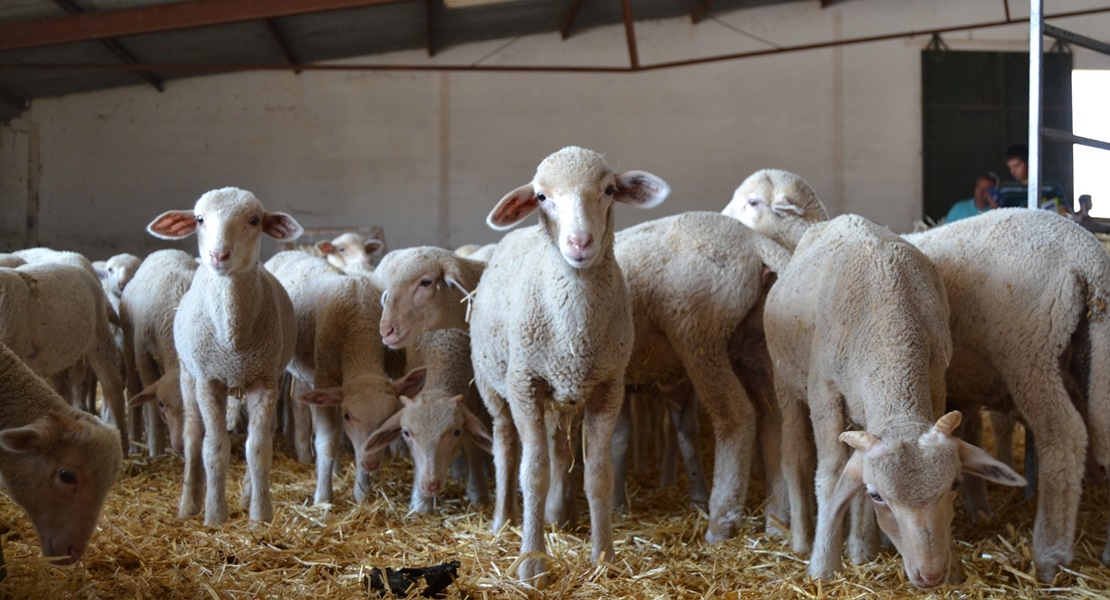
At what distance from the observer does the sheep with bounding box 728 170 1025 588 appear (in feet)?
→ 12.5

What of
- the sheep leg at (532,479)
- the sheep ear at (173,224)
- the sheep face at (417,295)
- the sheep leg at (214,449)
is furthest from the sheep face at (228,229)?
the sheep leg at (532,479)

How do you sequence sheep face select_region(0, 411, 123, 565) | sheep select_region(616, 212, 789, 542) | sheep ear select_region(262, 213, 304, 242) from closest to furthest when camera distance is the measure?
sheep face select_region(0, 411, 123, 565)
sheep select_region(616, 212, 789, 542)
sheep ear select_region(262, 213, 304, 242)

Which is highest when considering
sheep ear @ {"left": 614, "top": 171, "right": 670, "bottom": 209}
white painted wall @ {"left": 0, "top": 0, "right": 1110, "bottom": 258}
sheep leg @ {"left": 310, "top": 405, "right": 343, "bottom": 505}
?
white painted wall @ {"left": 0, "top": 0, "right": 1110, "bottom": 258}

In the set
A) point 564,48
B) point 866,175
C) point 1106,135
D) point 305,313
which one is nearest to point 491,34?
point 564,48

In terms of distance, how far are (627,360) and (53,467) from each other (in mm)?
2464

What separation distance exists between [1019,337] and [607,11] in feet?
Answer: 40.0

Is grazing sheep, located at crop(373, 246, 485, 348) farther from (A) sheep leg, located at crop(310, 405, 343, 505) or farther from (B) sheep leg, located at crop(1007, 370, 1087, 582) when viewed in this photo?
(B) sheep leg, located at crop(1007, 370, 1087, 582)

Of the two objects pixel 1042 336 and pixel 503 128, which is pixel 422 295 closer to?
pixel 1042 336

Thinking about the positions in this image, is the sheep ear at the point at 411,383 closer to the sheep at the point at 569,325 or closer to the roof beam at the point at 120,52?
the sheep at the point at 569,325

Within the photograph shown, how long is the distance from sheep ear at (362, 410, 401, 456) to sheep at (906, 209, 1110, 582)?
312cm

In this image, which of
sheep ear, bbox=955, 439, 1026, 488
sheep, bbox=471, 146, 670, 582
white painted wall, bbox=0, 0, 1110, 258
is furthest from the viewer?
white painted wall, bbox=0, 0, 1110, 258

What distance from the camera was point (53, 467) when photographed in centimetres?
374

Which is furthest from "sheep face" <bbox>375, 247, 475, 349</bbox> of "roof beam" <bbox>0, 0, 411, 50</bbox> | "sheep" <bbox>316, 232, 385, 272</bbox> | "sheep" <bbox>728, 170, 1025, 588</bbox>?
"roof beam" <bbox>0, 0, 411, 50</bbox>

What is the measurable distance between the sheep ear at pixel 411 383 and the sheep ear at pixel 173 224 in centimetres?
156
